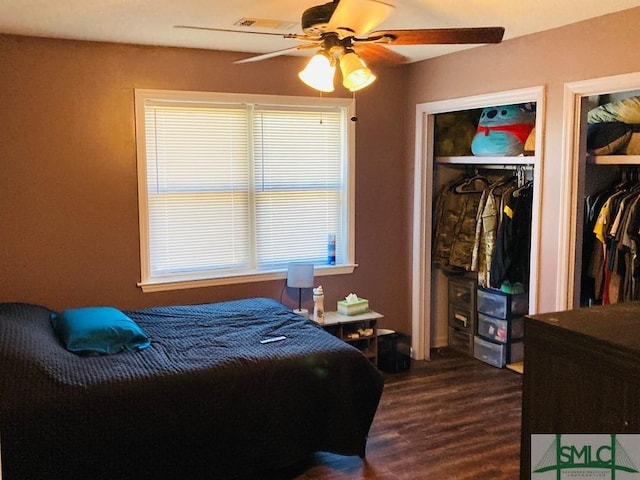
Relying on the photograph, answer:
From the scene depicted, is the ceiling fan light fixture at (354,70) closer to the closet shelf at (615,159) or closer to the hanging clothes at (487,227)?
the closet shelf at (615,159)

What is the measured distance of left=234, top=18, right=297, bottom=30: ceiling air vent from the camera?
10.8 ft

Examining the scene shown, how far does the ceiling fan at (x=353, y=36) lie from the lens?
2.41 meters

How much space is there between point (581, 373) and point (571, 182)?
3093 millimetres

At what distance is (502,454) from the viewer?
337cm

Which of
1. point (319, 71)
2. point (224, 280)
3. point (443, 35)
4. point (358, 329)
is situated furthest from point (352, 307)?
point (443, 35)

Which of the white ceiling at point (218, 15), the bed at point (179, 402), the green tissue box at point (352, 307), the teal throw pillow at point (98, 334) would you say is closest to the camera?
the bed at point (179, 402)

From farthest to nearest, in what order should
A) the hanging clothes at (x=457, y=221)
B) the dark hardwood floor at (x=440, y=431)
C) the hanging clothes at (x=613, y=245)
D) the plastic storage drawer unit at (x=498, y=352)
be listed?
the hanging clothes at (x=457, y=221) < the plastic storage drawer unit at (x=498, y=352) < the hanging clothes at (x=613, y=245) < the dark hardwood floor at (x=440, y=431)

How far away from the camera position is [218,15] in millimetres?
3182

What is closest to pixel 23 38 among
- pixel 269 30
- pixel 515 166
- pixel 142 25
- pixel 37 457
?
pixel 142 25

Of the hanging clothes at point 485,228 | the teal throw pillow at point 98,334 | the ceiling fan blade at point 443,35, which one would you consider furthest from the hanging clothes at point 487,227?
the teal throw pillow at point 98,334

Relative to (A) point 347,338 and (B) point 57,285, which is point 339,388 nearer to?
(A) point 347,338

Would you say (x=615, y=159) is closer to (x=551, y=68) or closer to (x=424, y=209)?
(x=551, y=68)

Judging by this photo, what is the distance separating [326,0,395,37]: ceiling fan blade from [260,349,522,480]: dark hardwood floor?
2.15m

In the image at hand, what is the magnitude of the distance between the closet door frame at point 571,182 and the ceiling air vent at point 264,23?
63.5 inches
